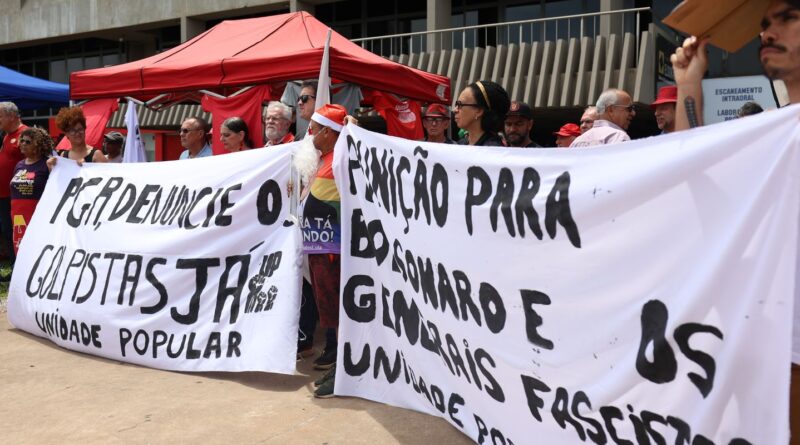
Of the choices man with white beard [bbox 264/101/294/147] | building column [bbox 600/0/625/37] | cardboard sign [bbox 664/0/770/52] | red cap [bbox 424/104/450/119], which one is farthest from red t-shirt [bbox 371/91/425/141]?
building column [bbox 600/0/625/37]

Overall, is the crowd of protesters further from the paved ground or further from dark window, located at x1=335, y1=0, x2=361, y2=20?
dark window, located at x1=335, y1=0, x2=361, y2=20

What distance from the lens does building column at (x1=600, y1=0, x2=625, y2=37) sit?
13577 mm

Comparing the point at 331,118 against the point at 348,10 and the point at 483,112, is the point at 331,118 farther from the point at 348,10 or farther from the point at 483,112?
the point at 348,10

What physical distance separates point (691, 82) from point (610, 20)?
40.2 feet

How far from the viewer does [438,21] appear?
53.2 feet

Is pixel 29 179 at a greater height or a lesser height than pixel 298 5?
lesser

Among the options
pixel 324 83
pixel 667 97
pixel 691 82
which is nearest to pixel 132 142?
pixel 324 83

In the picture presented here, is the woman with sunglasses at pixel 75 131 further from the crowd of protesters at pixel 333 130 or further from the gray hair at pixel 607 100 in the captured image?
the gray hair at pixel 607 100

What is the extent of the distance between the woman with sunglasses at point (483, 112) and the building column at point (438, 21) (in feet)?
39.8

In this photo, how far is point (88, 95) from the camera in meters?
7.94

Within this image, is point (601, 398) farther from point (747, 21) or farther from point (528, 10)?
point (528, 10)

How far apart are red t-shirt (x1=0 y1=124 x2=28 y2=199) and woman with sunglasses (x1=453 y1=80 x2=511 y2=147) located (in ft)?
21.0

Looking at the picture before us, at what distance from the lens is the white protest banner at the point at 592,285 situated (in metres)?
1.91

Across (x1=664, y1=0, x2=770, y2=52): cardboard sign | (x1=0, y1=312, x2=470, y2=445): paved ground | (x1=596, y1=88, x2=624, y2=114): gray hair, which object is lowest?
(x1=0, y1=312, x2=470, y2=445): paved ground
